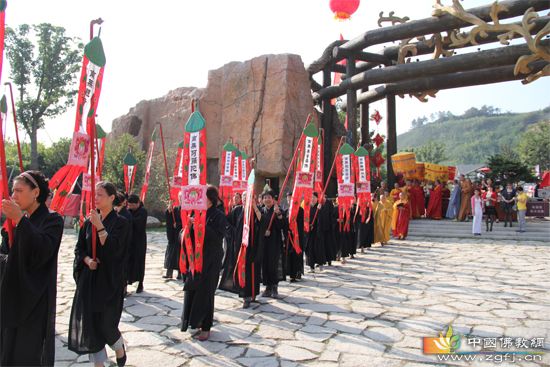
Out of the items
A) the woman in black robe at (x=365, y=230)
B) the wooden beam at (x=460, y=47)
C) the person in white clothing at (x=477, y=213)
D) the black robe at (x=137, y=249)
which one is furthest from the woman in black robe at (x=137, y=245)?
the wooden beam at (x=460, y=47)

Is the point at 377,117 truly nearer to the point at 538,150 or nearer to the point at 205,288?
the point at 205,288

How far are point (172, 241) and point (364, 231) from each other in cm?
551

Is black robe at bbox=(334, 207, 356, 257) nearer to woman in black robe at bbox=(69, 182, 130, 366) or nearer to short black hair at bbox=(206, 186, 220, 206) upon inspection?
short black hair at bbox=(206, 186, 220, 206)

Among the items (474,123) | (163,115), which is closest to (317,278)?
(163,115)

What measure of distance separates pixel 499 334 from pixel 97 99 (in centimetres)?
468

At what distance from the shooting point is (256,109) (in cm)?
1844

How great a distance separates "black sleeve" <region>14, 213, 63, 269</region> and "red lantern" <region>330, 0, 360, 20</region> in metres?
13.6

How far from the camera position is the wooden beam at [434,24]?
13.1 meters

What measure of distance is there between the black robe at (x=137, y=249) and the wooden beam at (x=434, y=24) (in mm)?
11406

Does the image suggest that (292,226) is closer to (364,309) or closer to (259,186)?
(364,309)

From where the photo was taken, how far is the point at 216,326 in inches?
197

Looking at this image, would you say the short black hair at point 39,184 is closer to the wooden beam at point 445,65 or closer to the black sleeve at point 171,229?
the black sleeve at point 171,229

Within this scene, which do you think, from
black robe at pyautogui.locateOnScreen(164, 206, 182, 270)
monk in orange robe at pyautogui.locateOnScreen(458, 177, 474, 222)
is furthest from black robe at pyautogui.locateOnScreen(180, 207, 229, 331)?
monk in orange robe at pyautogui.locateOnScreen(458, 177, 474, 222)

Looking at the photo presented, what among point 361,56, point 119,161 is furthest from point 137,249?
point 119,161
